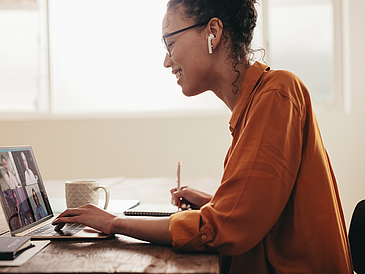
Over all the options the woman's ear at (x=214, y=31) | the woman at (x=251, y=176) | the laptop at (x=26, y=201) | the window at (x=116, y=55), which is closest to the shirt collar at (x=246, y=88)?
the woman at (x=251, y=176)

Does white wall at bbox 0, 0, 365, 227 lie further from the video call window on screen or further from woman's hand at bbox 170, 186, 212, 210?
the video call window on screen

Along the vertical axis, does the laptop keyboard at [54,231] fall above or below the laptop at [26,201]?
below

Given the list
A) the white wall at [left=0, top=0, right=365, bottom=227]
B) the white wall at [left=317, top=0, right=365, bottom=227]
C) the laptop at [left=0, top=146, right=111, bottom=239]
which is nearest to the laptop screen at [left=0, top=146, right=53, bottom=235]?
the laptop at [left=0, top=146, right=111, bottom=239]

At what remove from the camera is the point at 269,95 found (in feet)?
2.42

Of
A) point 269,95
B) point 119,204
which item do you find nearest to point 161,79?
point 119,204

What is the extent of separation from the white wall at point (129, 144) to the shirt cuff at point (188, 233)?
2.73 m

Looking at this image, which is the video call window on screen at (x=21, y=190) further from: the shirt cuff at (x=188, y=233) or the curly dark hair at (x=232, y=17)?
the curly dark hair at (x=232, y=17)

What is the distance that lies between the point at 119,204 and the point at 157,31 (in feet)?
8.50

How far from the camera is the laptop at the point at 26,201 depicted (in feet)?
2.54

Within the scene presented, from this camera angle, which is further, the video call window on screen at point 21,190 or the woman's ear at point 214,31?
the woman's ear at point 214,31

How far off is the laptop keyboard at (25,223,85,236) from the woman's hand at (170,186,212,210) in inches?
14.6

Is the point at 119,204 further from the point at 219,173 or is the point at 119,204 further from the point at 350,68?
the point at 350,68

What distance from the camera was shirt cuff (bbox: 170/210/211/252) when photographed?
25.2 inches

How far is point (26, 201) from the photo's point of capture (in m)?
0.86
